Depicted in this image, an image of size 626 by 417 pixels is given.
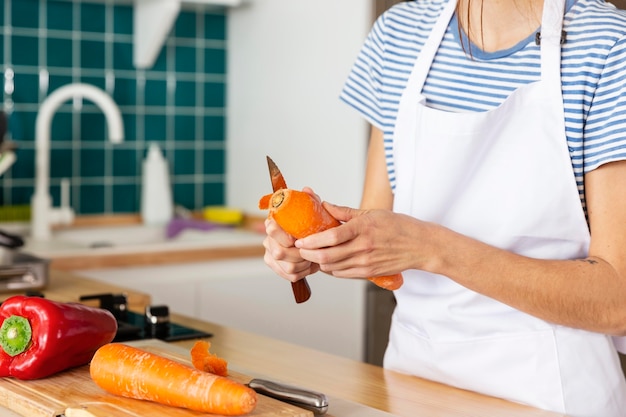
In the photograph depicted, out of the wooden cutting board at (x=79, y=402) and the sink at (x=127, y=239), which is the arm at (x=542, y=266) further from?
the sink at (x=127, y=239)

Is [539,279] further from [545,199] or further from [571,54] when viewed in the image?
[571,54]

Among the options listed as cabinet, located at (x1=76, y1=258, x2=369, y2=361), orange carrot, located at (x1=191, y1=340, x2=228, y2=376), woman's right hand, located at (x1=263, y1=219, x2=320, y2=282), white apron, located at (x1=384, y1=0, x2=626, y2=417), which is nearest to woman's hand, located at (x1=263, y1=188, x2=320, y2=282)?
woman's right hand, located at (x1=263, y1=219, x2=320, y2=282)

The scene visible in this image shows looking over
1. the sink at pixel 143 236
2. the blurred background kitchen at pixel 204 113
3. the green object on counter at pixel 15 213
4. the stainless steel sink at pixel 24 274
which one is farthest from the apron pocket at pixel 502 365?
the green object on counter at pixel 15 213

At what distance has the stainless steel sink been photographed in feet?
6.00

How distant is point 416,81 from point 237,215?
1.84 metres

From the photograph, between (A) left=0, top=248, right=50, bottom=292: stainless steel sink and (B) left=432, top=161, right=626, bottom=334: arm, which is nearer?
(B) left=432, top=161, right=626, bottom=334: arm

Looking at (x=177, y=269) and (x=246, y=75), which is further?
(x=246, y=75)

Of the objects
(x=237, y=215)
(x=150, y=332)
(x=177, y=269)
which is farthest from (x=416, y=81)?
(x=237, y=215)

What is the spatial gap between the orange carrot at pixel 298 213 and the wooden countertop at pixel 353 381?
9.5 inches

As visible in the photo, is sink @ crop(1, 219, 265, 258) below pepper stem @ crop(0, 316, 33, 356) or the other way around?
below

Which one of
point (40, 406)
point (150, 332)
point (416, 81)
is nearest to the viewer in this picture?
point (40, 406)

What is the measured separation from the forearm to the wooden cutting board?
0.91ft

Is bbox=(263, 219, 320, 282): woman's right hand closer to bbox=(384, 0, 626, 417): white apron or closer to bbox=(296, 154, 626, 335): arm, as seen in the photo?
bbox=(296, 154, 626, 335): arm

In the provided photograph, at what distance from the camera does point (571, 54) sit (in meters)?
1.26
